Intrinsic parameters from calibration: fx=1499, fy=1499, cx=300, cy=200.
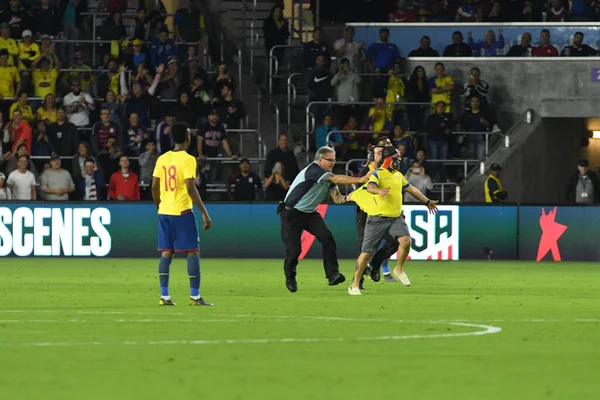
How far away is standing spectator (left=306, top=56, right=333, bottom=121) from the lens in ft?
119

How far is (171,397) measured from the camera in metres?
9.39

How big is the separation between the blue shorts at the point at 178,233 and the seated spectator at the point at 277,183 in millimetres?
15765

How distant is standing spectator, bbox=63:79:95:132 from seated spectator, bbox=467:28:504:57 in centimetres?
1015

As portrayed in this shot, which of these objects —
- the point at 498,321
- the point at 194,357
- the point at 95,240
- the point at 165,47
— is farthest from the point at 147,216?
the point at 194,357

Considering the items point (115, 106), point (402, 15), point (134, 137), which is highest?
point (402, 15)

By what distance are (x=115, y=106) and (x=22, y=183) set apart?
333cm

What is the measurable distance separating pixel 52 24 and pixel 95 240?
7247 millimetres

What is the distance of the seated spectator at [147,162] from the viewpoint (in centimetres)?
3334

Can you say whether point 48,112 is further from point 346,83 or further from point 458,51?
point 458,51

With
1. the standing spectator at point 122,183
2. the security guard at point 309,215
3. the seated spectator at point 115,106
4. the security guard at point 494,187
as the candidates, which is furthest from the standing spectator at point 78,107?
the security guard at point 309,215

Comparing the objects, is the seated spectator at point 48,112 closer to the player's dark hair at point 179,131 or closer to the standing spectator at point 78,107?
the standing spectator at point 78,107

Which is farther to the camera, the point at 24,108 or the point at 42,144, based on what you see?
the point at 24,108

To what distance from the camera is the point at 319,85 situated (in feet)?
119

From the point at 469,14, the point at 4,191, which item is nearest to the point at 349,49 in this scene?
the point at 469,14
